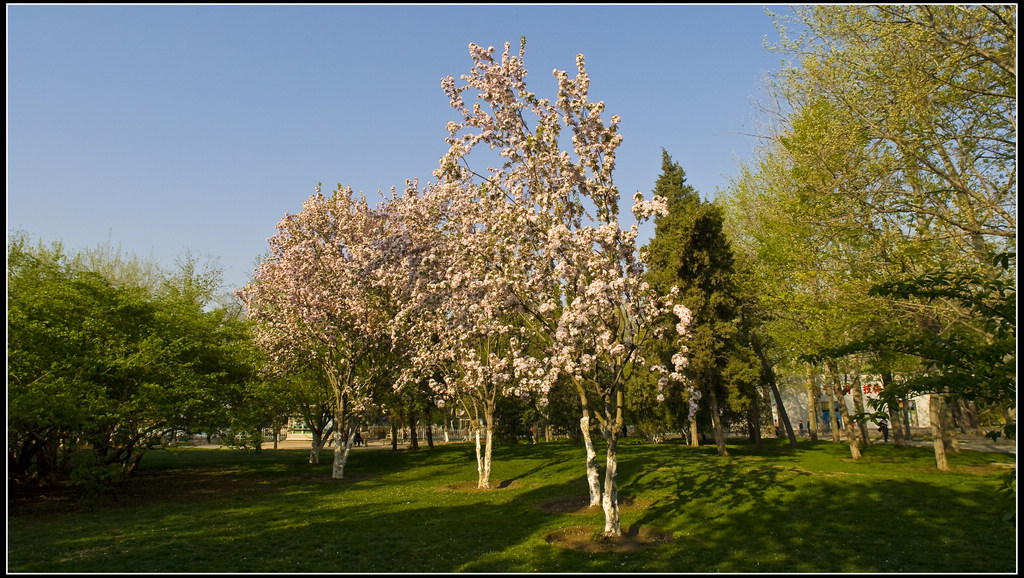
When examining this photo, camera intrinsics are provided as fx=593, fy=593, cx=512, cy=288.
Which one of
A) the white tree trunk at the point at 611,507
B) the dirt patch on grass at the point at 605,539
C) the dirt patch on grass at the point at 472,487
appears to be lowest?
the dirt patch on grass at the point at 472,487

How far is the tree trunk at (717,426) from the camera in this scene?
2730 cm

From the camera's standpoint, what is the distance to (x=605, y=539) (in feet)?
37.1

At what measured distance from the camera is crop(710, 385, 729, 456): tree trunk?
2730 cm

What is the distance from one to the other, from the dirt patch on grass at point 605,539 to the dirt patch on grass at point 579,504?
6.93ft

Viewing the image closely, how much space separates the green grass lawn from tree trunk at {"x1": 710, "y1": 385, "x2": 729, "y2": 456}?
3.96m

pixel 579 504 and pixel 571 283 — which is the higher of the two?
pixel 571 283

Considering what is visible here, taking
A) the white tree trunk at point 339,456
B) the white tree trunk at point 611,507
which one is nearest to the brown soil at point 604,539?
the white tree trunk at point 611,507

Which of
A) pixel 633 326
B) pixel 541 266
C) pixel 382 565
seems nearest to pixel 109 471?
pixel 382 565

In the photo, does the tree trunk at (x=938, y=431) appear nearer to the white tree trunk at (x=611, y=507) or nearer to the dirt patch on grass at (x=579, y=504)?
the dirt patch on grass at (x=579, y=504)

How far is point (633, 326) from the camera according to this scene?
13000 mm

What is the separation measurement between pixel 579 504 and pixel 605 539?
13.9 feet

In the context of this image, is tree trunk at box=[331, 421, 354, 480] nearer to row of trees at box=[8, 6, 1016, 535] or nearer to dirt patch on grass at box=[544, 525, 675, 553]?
row of trees at box=[8, 6, 1016, 535]

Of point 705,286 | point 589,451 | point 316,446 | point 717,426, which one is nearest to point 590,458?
point 589,451

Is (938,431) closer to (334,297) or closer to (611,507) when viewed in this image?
(611,507)
